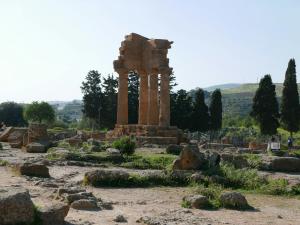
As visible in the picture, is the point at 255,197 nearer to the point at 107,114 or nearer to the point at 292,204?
the point at 292,204

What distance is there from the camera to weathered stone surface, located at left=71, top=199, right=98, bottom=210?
10094 mm

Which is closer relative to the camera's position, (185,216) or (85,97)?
(185,216)

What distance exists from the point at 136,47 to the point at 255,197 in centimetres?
2107

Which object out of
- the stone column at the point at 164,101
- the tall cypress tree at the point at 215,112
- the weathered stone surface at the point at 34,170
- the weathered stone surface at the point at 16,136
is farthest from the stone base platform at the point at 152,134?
the tall cypress tree at the point at 215,112

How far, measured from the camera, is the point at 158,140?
92.6 feet

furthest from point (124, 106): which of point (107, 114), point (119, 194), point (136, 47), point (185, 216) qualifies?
point (107, 114)

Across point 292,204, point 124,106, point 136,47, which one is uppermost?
point 136,47

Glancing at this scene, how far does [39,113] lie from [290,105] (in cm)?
4167

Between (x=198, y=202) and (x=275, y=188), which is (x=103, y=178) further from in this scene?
(x=275, y=188)

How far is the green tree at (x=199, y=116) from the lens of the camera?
57.4 metres

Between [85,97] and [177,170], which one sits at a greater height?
[85,97]

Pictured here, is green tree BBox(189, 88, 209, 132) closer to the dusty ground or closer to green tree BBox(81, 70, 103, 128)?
green tree BBox(81, 70, 103, 128)

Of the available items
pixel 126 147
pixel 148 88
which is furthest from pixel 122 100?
pixel 126 147

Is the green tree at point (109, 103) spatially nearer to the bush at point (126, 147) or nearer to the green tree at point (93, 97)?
the green tree at point (93, 97)
